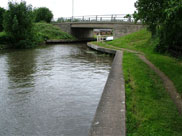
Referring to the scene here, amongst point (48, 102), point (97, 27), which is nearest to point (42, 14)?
point (97, 27)

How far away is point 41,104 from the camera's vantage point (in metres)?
7.69

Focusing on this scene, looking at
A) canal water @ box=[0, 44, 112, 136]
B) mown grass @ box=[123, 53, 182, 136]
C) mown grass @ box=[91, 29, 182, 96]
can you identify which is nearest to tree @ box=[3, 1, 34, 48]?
mown grass @ box=[91, 29, 182, 96]

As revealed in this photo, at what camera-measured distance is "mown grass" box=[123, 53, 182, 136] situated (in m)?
4.43

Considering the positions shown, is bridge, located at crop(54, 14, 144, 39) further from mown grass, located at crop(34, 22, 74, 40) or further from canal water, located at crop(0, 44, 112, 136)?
canal water, located at crop(0, 44, 112, 136)

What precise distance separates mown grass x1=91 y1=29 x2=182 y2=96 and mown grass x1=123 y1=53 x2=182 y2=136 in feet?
3.12

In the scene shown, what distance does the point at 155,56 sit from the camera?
53.8ft

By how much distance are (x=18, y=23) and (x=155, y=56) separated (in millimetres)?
19806

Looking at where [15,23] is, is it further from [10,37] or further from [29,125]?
[29,125]

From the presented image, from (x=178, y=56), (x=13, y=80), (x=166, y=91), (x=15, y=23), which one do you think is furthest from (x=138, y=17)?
(x=15, y=23)

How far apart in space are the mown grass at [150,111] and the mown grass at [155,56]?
95cm

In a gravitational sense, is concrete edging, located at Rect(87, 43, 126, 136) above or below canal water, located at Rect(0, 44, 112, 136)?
above

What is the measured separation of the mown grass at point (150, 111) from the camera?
443 cm

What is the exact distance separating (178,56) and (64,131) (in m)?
11.6

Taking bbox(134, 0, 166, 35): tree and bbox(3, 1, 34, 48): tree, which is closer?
bbox(134, 0, 166, 35): tree
